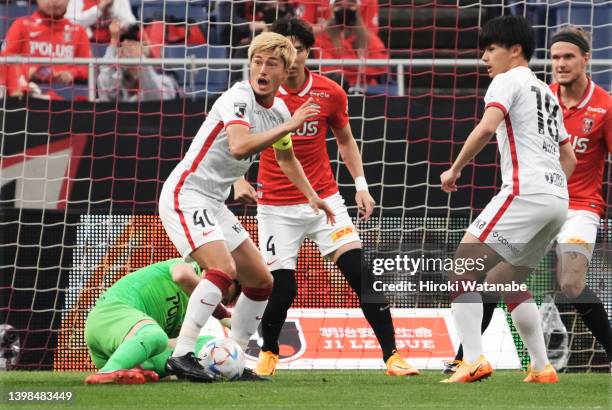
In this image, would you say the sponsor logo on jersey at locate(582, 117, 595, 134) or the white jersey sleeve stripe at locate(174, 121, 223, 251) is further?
the sponsor logo on jersey at locate(582, 117, 595, 134)

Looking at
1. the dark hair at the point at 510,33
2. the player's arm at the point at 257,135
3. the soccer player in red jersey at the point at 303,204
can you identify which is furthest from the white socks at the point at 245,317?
the dark hair at the point at 510,33

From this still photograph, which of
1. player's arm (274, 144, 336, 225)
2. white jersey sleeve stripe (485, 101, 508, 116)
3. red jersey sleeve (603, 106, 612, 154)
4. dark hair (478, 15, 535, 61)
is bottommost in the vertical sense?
player's arm (274, 144, 336, 225)

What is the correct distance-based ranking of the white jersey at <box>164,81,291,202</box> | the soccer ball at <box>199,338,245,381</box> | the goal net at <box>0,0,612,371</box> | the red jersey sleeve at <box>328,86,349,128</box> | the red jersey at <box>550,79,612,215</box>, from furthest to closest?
1. the goal net at <box>0,0,612,371</box>
2. the red jersey sleeve at <box>328,86,349,128</box>
3. the red jersey at <box>550,79,612,215</box>
4. the white jersey at <box>164,81,291,202</box>
5. the soccer ball at <box>199,338,245,381</box>

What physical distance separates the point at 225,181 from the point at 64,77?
4.32 meters

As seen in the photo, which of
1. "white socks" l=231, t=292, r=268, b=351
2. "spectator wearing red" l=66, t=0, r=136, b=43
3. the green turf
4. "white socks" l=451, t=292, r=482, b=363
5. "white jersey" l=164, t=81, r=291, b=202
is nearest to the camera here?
the green turf

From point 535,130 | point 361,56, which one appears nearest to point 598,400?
point 535,130

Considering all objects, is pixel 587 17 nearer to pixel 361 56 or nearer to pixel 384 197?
pixel 361 56

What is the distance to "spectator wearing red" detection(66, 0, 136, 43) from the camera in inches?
455

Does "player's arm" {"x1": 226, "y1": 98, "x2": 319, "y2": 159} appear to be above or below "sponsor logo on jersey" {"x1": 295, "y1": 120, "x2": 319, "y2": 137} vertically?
above

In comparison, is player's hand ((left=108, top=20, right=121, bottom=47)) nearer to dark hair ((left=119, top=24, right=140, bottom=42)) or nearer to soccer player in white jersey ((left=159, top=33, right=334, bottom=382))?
dark hair ((left=119, top=24, right=140, bottom=42))

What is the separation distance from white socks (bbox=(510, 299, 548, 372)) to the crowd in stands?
13.5 feet

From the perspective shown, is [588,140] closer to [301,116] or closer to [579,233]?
[579,233]

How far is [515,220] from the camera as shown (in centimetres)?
661

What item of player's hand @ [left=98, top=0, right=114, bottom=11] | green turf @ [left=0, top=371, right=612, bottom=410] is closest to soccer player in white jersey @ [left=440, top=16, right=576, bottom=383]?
green turf @ [left=0, top=371, right=612, bottom=410]
